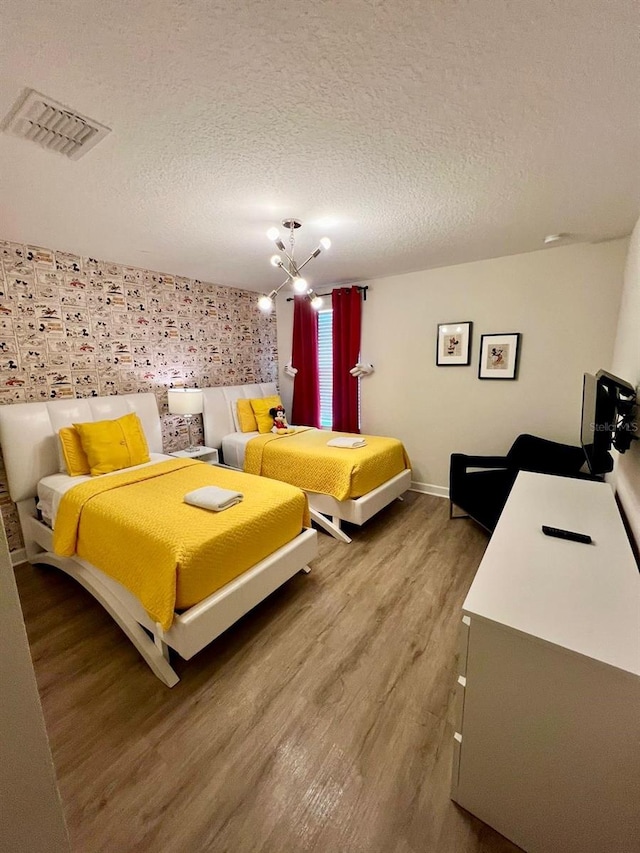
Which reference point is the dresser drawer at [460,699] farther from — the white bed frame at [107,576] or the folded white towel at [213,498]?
the folded white towel at [213,498]

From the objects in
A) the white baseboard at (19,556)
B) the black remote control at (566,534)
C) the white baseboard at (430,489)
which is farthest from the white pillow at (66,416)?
the white baseboard at (430,489)

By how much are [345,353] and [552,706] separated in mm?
3532

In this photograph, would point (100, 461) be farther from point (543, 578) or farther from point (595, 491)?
point (595, 491)

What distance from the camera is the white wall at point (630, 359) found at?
158 centimetres

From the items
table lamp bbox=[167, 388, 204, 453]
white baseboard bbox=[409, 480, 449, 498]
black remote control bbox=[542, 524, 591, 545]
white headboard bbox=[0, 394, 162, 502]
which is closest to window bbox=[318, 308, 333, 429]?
white baseboard bbox=[409, 480, 449, 498]

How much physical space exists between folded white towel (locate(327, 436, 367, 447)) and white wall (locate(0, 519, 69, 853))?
2692mm

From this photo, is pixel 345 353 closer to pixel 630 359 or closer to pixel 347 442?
pixel 347 442

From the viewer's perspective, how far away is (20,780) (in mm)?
590

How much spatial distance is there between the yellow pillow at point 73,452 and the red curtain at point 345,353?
8.54 feet

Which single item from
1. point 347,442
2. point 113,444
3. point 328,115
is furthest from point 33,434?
point 328,115

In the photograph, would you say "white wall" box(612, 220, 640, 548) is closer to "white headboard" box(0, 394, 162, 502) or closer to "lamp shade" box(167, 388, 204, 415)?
"lamp shade" box(167, 388, 204, 415)

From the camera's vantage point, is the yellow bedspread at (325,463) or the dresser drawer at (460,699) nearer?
the dresser drawer at (460,699)

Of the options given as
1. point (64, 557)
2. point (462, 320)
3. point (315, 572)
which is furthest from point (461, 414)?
point (64, 557)

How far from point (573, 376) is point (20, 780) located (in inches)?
146
